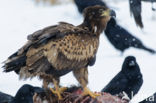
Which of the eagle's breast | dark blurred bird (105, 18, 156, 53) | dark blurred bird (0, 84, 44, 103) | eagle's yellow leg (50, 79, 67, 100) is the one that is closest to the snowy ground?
dark blurred bird (105, 18, 156, 53)

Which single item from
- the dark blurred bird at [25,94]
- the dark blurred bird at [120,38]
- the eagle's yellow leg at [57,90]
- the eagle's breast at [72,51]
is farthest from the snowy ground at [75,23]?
the eagle's yellow leg at [57,90]

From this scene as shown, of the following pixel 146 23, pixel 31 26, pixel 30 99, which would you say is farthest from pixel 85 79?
pixel 31 26

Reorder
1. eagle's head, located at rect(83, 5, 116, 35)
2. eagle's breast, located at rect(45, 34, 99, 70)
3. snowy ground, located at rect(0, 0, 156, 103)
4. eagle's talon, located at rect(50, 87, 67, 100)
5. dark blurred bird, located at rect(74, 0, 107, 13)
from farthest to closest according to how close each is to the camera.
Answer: dark blurred bird, located at rect(74, 0, 107, 13) → snowy ground, located at rect(0, 0, 156, 103) → eagle's head, located at rect(83, 5, 116, 35) → eagle's breast, located at rect(45, 34, 99, 70) → eagle's talon, located at rect(50, 87, 67, 100)

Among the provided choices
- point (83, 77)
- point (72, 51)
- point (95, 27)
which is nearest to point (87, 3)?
point (95, 27)

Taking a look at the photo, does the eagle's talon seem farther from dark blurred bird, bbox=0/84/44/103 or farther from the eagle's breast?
dark blurred bird, bbox=0/84/44/103

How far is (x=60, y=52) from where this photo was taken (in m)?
4.31

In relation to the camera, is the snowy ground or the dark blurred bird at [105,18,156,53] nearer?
the snowy ground

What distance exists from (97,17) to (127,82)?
2009mm

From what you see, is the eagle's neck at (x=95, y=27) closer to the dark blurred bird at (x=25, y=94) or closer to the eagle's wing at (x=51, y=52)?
the eagle's wing at (x=51, y=52)

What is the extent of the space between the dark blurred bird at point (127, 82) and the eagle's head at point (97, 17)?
1.57 meters

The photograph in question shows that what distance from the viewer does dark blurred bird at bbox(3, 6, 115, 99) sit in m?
4.16

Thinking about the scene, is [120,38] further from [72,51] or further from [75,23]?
[72,51]

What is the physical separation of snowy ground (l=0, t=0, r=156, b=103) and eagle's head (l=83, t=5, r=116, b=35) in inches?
40.6

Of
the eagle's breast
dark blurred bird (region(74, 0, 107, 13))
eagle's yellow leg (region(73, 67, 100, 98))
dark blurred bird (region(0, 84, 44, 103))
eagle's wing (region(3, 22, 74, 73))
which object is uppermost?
eagle's wing (region(3, 22, 74, 73))
